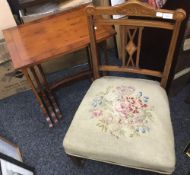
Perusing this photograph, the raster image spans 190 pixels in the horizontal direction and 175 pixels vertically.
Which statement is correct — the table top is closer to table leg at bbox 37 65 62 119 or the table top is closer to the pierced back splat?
the pierced back splat

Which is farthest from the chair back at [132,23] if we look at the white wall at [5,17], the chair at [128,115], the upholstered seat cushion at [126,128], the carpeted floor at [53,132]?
the white wall at [5,17]

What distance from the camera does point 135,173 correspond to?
1.31 meters

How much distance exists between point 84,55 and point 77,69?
13 centimetres

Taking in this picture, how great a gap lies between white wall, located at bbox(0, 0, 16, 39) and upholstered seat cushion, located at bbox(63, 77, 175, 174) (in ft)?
2.46

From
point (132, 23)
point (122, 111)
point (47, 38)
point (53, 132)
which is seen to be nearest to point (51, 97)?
point (53, 132)

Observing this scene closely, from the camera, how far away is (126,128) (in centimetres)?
102

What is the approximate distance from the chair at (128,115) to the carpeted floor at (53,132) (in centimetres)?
37

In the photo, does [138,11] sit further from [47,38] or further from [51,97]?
[51,97]

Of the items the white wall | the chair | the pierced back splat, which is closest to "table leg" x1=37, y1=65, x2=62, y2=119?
the white wall

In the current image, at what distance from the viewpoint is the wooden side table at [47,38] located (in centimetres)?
118

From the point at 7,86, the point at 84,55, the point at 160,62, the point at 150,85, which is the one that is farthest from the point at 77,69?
the point at 150,85

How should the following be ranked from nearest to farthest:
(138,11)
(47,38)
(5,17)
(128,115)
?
(138,11)
(128,115)
(47,38)
(5,17)

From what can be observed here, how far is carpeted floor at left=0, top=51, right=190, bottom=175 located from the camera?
1356 mm

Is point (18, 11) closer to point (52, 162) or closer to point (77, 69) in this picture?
point (77, 69)
